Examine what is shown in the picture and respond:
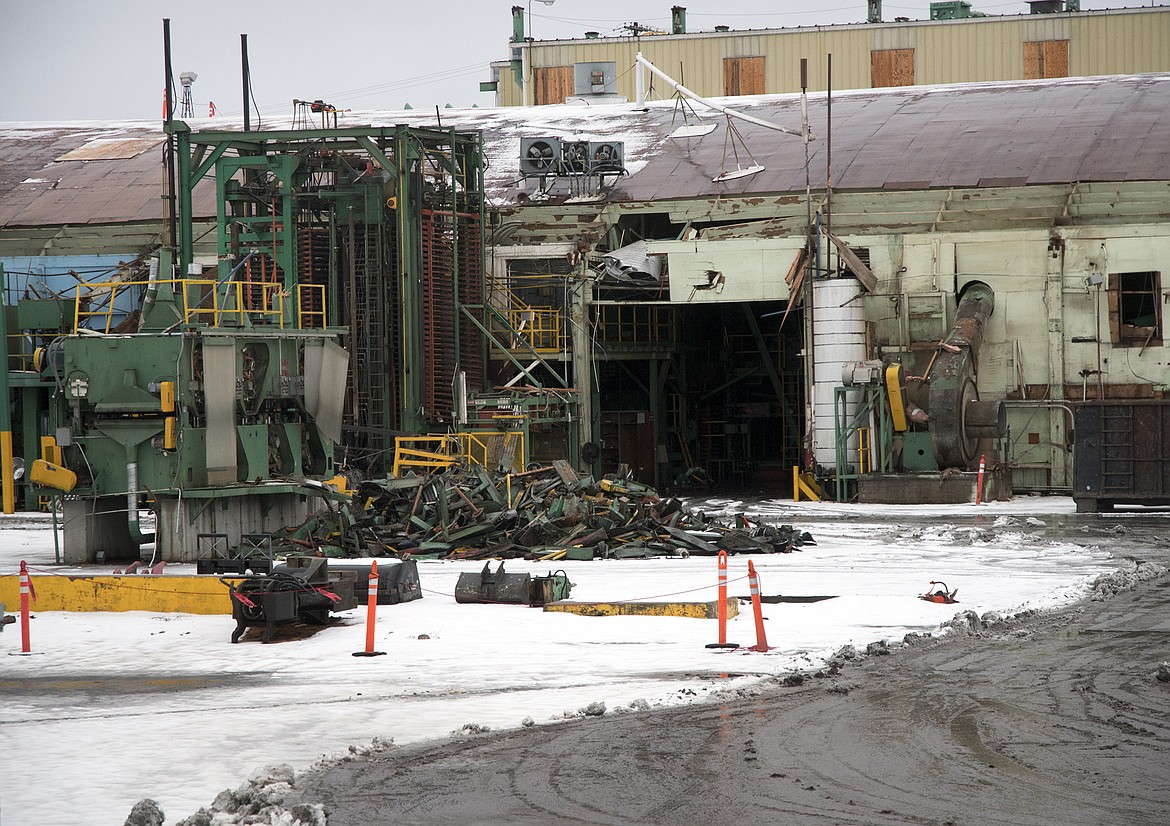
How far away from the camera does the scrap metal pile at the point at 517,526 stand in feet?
71.4

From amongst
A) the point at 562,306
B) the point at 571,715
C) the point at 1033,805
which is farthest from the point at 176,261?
the point at 1033,805

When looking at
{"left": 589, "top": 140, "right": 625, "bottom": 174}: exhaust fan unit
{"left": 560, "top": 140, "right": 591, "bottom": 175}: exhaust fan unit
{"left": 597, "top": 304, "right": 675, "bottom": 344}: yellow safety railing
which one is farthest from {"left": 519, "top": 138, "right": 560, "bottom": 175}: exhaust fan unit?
{"left": 597, "top": 304, "right": 675, "bottom": 344}: yellow safety railing

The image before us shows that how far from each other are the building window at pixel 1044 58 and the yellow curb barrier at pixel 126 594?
55.6 meters

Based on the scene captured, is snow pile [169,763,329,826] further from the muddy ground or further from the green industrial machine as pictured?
the green industrial machine

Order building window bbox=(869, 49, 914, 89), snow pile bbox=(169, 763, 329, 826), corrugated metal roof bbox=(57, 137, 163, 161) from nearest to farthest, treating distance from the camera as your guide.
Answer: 1. snow pile bbox=(169, 763, 329, 826)
2. corrugated metal roof bbox=(57, 137, 163, 161)
3. building window bbox=(869, 49, 914, 89)

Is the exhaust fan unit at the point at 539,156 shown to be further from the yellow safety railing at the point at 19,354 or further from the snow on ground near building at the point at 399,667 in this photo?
the snow on ground near building at the point at 399,667

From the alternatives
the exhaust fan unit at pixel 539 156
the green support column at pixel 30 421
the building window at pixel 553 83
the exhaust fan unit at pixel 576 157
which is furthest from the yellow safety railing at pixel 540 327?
the building window at pixel 553 83

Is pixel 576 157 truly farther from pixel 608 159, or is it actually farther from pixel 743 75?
Result: pixel 743 75

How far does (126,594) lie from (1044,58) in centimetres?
5649

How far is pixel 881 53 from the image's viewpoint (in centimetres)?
6531

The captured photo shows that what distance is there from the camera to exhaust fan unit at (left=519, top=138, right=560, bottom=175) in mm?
39062

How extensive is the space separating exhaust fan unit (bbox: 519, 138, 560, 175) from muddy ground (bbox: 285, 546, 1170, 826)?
28.5 m

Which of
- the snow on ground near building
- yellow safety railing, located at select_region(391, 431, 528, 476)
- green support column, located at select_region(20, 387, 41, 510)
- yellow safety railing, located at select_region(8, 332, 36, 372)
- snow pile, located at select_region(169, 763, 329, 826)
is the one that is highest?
yellow safety railing, located at select_region(8, 332, 36, 372)

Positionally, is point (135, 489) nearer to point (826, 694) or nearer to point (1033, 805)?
point (826, 694)
